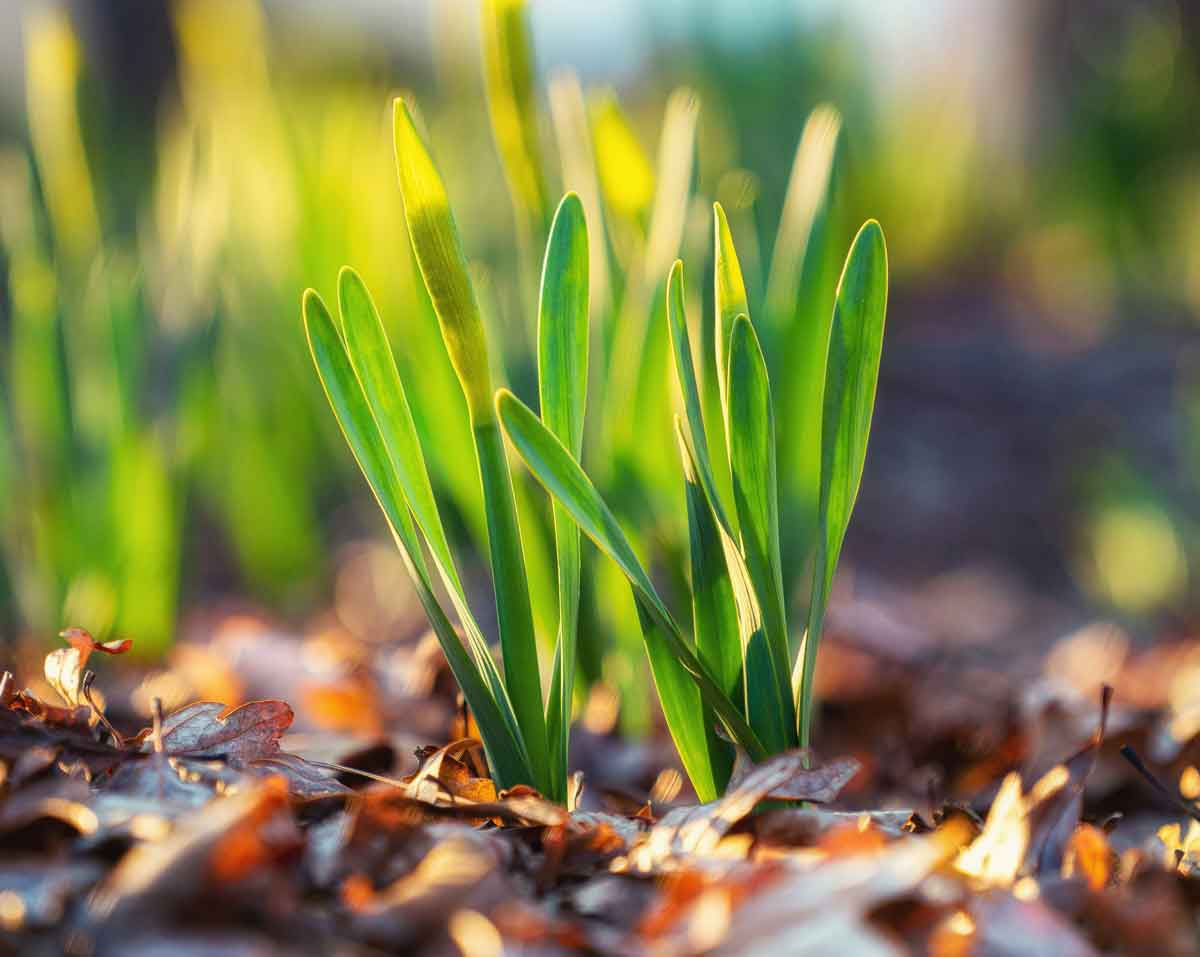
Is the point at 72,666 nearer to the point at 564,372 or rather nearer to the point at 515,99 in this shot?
the point at 564,372

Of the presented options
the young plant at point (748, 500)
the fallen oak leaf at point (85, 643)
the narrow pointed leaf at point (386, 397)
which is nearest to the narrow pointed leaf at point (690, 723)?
the young plant at point (748, 500)

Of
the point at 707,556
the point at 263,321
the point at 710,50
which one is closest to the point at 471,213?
the point at 263,321

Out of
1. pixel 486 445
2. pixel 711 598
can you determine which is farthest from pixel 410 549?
pixel 711 598

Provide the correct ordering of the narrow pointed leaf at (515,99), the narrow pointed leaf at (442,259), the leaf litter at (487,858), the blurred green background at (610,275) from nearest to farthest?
the leaf litter at (487,858)
the narrow pointed leaf at (442,259)
the narrow pointed leaf at (515,99)
the blurred green background at (610,275)

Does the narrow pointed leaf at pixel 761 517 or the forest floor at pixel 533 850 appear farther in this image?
the narrow pointed leaf at pixel 761 517

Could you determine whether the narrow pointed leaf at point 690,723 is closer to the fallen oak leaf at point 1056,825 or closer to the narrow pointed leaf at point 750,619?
the narrow pointed leaf at point 750,619

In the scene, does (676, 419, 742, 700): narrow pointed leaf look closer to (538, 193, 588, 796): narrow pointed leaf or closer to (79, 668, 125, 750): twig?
(538, 193, 588, 796): narrow pointed leaf
